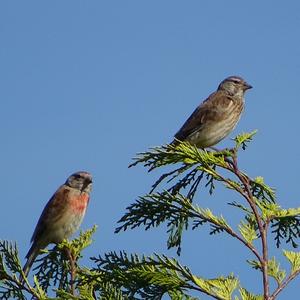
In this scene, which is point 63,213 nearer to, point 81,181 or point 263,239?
point 81,181

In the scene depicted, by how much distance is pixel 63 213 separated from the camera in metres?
10.1

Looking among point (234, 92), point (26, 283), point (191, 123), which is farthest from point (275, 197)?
point (234, 92)

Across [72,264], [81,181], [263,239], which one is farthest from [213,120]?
[263,239]

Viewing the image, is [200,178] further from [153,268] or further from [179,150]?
[153,268]

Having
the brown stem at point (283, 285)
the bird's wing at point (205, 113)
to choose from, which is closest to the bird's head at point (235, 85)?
the bird's wing at point (205, 113)

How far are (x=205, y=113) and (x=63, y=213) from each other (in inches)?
98.7

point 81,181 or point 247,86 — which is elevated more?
point 247,86

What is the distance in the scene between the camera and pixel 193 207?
14.2 ft

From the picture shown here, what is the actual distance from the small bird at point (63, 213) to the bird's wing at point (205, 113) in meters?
2.18

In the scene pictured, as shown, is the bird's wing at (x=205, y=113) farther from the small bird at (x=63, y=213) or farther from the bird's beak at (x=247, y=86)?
the small bird at (x=63, y=213)

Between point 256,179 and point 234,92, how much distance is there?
5.40m

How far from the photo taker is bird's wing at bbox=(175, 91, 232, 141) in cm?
887

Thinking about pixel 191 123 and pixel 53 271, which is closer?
pixel 53 271

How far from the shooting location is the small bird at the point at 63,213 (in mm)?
9898
